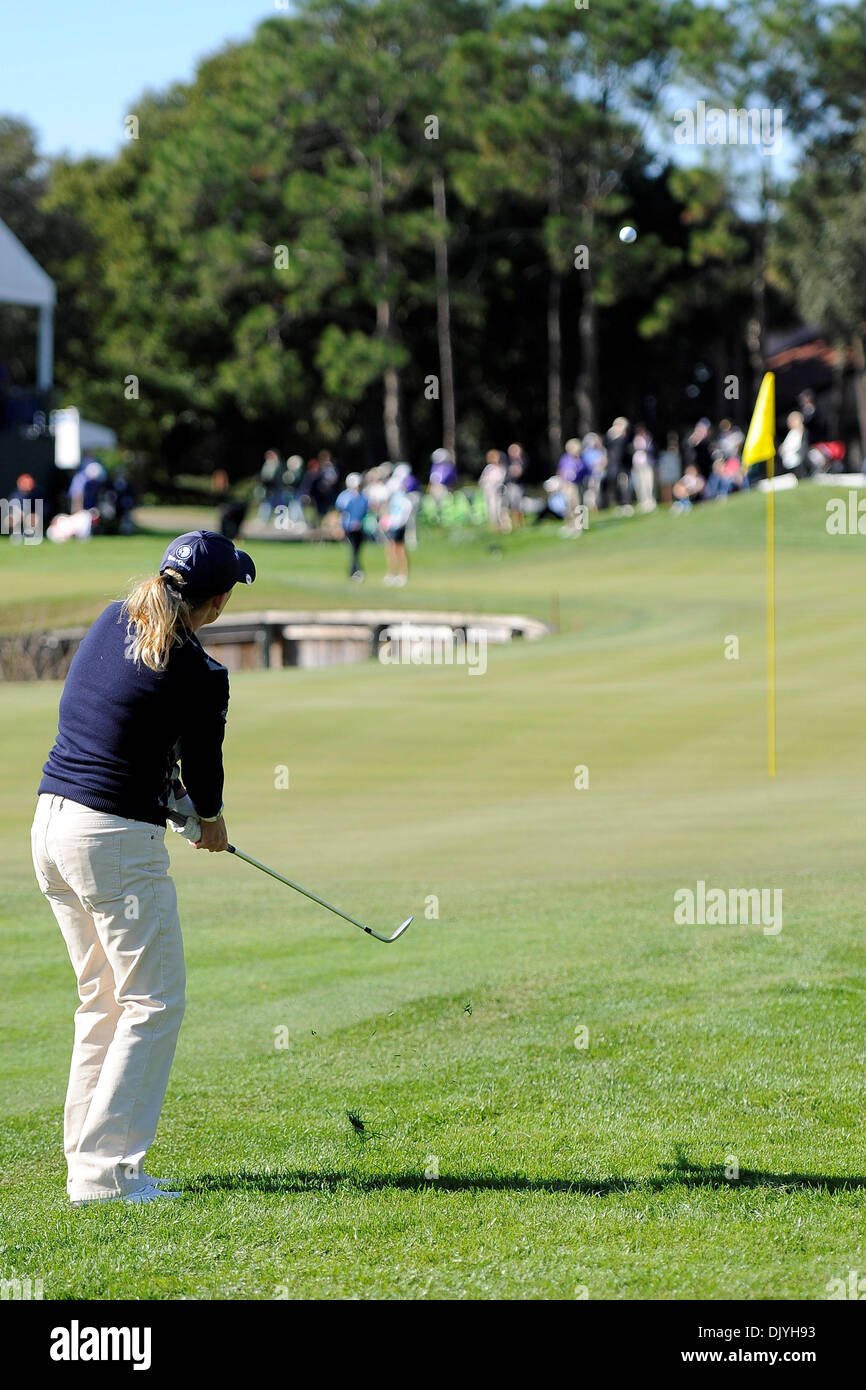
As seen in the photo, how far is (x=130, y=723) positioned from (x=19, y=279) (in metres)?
39.5

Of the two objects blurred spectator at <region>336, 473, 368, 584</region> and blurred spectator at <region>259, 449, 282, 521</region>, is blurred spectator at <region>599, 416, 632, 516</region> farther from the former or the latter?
blurred spectator at <region>336, 473, 368, 584</region>

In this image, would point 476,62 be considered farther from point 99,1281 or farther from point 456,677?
point 99,1281

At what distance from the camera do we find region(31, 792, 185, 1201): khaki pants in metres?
4.88

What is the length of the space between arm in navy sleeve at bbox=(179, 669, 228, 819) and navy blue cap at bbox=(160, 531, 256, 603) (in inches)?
9.6

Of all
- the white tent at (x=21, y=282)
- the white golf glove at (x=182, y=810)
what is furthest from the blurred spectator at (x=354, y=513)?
the white golf glove at (x=182, y=810)

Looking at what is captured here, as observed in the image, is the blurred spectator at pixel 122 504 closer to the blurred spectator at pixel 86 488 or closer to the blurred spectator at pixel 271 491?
the blurred spectator at pixel 86 488

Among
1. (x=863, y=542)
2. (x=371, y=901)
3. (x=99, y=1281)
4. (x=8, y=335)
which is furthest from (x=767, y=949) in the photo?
(x=8, y=335)

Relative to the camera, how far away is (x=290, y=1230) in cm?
476

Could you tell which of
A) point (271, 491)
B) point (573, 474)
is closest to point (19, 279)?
point (271, 491)

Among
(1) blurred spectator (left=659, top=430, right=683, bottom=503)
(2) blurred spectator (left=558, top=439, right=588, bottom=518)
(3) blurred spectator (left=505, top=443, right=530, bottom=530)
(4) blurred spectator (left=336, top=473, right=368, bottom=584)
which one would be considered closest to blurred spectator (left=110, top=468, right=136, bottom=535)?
(3) blurred spectator (left=505, top=443, right=530, bottom=530)

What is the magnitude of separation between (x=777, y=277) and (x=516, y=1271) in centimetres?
5519

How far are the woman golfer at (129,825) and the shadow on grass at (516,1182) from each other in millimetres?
287

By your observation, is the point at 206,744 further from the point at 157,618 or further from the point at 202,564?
the point at 202,564

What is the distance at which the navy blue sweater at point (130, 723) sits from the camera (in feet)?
15.9
